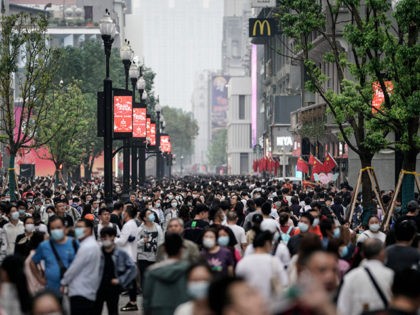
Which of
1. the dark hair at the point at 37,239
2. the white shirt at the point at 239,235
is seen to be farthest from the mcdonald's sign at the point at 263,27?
the dark hair at the point at 37,239

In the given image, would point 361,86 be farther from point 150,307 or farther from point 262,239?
point 150,307

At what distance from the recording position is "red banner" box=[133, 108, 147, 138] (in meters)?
42.7

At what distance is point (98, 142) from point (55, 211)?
6665 cm

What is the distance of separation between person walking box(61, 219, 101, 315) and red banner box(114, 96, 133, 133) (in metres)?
21.1

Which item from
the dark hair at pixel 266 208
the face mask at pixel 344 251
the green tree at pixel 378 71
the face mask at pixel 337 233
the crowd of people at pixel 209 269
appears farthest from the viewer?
the green tree at pixel 378 71

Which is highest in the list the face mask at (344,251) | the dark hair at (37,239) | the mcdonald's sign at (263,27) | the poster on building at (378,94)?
the mcdonald's sign at (263,27)

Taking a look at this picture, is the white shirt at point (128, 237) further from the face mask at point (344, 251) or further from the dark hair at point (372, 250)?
the dark hair at point (372, 250)

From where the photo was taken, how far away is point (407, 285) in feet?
27.8

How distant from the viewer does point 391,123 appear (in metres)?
29.8

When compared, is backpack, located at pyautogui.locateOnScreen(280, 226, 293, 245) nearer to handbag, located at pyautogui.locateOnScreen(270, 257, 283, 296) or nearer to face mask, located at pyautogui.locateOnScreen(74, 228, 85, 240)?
face mask, located at pyautogui.locateOnScreen(74, 228, 85, 240)

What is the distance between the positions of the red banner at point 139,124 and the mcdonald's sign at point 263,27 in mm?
75860

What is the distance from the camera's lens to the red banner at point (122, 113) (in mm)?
34656

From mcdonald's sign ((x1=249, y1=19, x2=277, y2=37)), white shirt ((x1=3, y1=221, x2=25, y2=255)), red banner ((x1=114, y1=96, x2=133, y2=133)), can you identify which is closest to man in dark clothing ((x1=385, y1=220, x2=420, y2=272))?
white shirt ((x1=3, y1=221, x2=25, y2=255))

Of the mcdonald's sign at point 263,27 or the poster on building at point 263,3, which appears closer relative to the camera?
the poster on building at point 263,3
